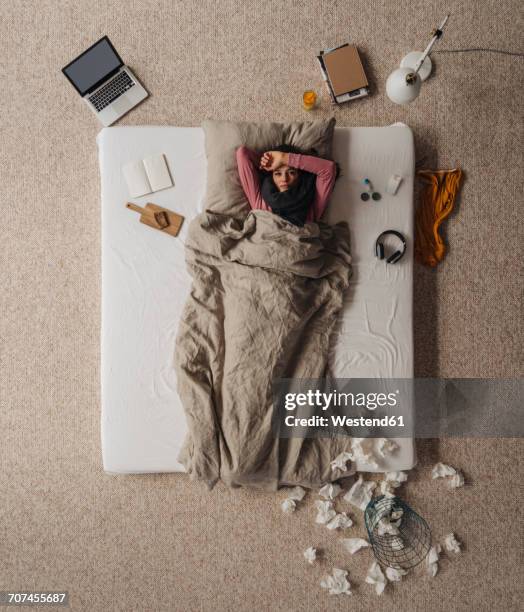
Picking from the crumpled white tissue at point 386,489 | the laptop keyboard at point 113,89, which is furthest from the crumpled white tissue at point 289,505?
the laptop keyboard at point 113,89

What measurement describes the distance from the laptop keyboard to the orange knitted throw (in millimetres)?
1180

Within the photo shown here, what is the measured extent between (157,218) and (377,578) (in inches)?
60.1

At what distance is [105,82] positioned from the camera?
1.71 meters

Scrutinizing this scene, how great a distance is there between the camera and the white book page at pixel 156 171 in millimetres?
1561

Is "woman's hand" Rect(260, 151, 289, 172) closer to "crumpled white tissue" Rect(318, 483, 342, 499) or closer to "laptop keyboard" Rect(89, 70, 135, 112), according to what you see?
"laptop keyboard" Rect(89, 70, 135, 112)

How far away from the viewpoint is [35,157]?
173 centimetres

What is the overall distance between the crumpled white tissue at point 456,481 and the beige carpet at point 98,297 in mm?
37

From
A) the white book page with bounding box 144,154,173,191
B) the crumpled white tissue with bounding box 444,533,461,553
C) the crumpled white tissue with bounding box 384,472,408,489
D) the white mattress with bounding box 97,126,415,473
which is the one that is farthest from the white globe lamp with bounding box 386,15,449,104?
the crumpled white tissue with bounding box 444,533,461,553

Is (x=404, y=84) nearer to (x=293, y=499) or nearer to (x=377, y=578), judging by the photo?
(x=293, y=499)

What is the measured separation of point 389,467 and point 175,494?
79 centimetres

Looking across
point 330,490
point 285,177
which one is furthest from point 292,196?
point 330,490

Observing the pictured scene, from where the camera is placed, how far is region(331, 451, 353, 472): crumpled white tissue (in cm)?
151

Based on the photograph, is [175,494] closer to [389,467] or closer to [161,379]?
[161,379]

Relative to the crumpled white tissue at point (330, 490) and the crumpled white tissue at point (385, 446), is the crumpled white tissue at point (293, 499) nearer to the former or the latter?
the crumpled white tissue at point (330, 490)
